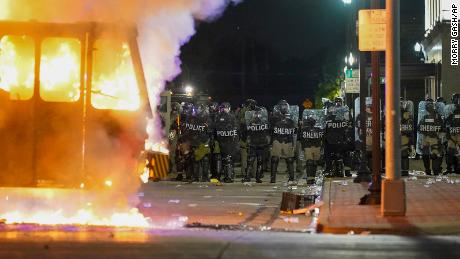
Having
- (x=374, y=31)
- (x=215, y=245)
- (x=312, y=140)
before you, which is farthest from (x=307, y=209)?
(x=312, y=140)

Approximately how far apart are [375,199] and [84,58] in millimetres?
5674

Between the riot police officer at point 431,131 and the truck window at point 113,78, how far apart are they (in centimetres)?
911

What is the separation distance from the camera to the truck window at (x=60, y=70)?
9748 mm

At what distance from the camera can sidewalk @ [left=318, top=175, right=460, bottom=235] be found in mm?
9641

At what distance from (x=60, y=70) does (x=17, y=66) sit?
0.66m

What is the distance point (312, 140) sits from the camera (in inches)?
656

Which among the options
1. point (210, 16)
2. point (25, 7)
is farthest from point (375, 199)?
point (25, 7)

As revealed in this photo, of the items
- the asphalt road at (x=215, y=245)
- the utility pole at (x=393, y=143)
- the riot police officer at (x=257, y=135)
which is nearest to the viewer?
the asphalt road at (x=215, y=245)

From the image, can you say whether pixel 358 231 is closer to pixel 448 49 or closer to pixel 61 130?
pixel 61 130

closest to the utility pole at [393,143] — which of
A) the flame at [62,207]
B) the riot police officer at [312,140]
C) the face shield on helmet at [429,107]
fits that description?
the flame at [62,207]

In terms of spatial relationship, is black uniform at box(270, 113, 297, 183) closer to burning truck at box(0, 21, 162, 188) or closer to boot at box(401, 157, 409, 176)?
boot at box(401, 157, 409, 176)

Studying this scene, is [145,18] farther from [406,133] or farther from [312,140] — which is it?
[406,133]

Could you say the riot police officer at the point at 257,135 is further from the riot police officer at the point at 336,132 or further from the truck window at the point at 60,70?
the truck window at the point at 60,70

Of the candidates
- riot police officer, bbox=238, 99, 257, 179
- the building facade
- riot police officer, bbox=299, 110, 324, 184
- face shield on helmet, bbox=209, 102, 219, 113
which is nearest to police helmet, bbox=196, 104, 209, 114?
face shield on helmet, bbox=209, 102, 219, 113
